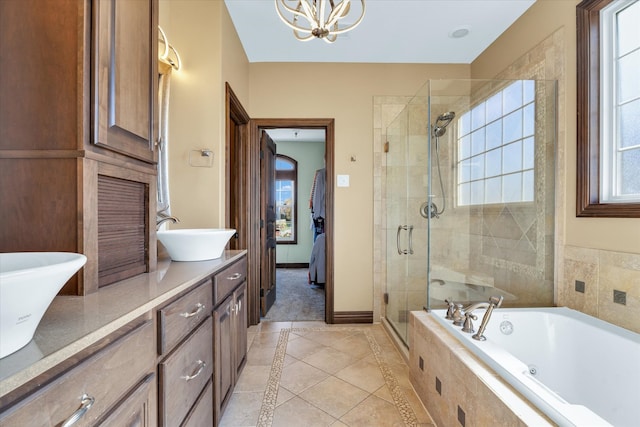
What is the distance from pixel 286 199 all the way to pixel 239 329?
163 inches

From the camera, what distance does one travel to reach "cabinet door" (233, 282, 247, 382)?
1745 millimetres

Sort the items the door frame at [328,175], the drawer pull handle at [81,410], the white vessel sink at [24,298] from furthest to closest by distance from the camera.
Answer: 1. the door frame at [328,175]
2. the drawer pull handle at [81,410]
3. the white vessel sink at [24,298]

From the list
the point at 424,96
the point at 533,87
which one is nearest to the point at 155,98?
the point at 424,96

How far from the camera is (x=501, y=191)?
221 cm

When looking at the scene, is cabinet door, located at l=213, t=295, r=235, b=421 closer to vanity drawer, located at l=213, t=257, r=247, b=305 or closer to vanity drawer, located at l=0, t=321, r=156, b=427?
vanity drawer, located at l=213, t=257, r=247, b=305

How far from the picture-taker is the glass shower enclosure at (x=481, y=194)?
199cm

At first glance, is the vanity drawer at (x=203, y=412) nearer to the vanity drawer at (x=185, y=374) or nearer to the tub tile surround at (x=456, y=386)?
the vanity drawer at (x=185, y=374)

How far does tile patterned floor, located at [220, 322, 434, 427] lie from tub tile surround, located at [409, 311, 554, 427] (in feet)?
0.55

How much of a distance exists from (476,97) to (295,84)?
65.0 inches

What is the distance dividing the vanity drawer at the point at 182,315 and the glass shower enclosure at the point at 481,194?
148cm

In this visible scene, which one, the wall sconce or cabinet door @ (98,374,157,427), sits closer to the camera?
cabinet door @ (98,374,157,427)

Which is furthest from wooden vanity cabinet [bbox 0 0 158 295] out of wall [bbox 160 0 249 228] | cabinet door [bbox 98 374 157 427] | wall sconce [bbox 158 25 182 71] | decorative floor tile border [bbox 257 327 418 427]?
decorative floor tile border [bbox 257 327 418 427]

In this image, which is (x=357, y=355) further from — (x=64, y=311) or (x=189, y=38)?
(x=189, y=38)

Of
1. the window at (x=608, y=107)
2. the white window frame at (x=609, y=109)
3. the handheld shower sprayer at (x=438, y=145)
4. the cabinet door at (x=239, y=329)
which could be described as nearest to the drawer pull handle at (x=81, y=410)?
the cabinet door at (x=239, y=329)
